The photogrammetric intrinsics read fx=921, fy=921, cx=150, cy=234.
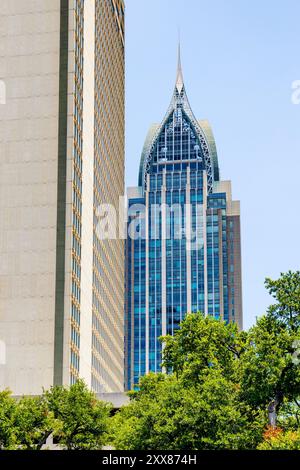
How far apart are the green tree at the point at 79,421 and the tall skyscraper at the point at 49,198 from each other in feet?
105

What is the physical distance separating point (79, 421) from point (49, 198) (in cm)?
4657

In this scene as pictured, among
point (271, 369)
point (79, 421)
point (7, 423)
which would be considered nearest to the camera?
point (271, 369)

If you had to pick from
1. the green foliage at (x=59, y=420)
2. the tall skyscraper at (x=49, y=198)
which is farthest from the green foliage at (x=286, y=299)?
the tall skyscraper at (x=49, y=198)

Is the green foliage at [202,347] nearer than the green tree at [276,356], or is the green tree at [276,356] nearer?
the green tree at [276,356]

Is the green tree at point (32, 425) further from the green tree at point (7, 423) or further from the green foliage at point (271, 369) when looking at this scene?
the green foliage at point (271, 369)

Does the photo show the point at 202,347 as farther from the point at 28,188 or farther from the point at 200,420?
the point at 28,188

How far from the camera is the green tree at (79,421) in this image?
80.3 metres

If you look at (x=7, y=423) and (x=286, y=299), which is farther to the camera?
(x=7, y=423)

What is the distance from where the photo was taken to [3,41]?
12838 centimetres

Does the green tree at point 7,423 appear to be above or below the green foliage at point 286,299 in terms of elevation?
below

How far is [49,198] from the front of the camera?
12162 cm

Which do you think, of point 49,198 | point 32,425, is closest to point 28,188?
point 49,198

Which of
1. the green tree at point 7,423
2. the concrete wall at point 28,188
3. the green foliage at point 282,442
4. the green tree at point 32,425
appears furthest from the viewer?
the concrete wall at point 28,188
